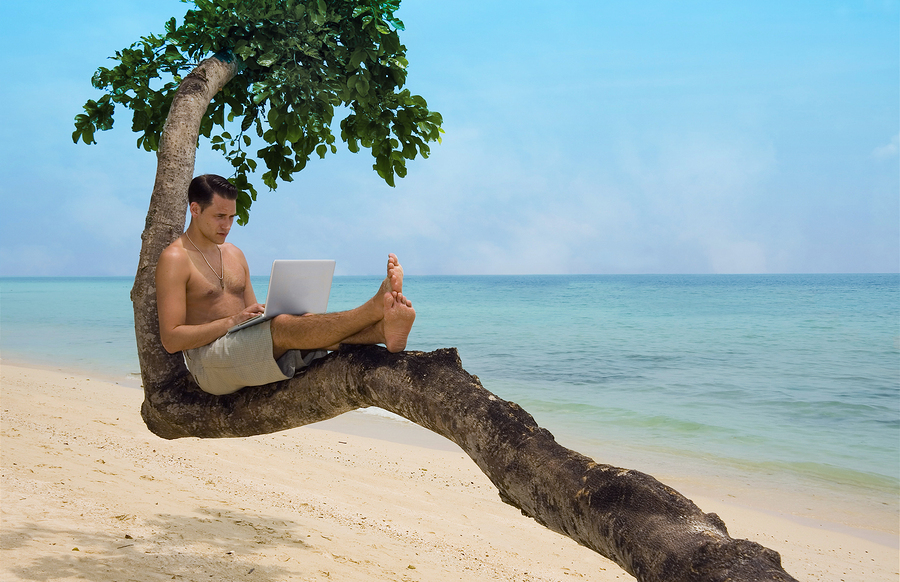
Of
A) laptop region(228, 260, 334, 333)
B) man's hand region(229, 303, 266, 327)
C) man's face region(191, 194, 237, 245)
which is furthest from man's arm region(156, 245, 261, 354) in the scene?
man's face region(191, 194, 237, 245)

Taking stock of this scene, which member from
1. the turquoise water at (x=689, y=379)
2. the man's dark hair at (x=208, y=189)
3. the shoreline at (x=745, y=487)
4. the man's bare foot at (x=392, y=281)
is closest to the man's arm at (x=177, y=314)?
the man's dark hair at (x=208, y=189)

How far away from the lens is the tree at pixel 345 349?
78.6 inches

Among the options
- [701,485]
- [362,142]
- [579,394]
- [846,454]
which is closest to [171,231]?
[362,142]

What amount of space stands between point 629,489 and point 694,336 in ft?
85.9

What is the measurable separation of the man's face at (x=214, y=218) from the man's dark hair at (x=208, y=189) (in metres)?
0.02

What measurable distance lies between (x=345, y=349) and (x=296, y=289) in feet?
1.41

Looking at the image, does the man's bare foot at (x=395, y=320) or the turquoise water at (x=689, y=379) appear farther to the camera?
the turquoise water at (x=689, y=379)

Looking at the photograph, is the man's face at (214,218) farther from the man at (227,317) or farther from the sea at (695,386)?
the sea at (695,386)

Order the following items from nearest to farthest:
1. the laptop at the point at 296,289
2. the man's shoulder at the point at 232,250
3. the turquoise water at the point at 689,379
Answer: the laptop at the point at 296,289 < the man's shoulder at the point at 232,250 < the turquoise water at the point at 689,379

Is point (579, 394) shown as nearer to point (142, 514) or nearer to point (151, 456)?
point (151, 456)

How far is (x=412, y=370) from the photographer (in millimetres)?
2584

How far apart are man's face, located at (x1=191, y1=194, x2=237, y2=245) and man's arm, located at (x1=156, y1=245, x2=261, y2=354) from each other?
9.7 inches

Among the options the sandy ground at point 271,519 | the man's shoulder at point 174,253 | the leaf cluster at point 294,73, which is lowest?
the sandy ground at point 271,519

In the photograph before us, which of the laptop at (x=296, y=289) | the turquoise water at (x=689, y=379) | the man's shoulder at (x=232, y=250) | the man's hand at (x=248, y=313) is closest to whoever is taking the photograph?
the laptop at (x=296, y=289)
